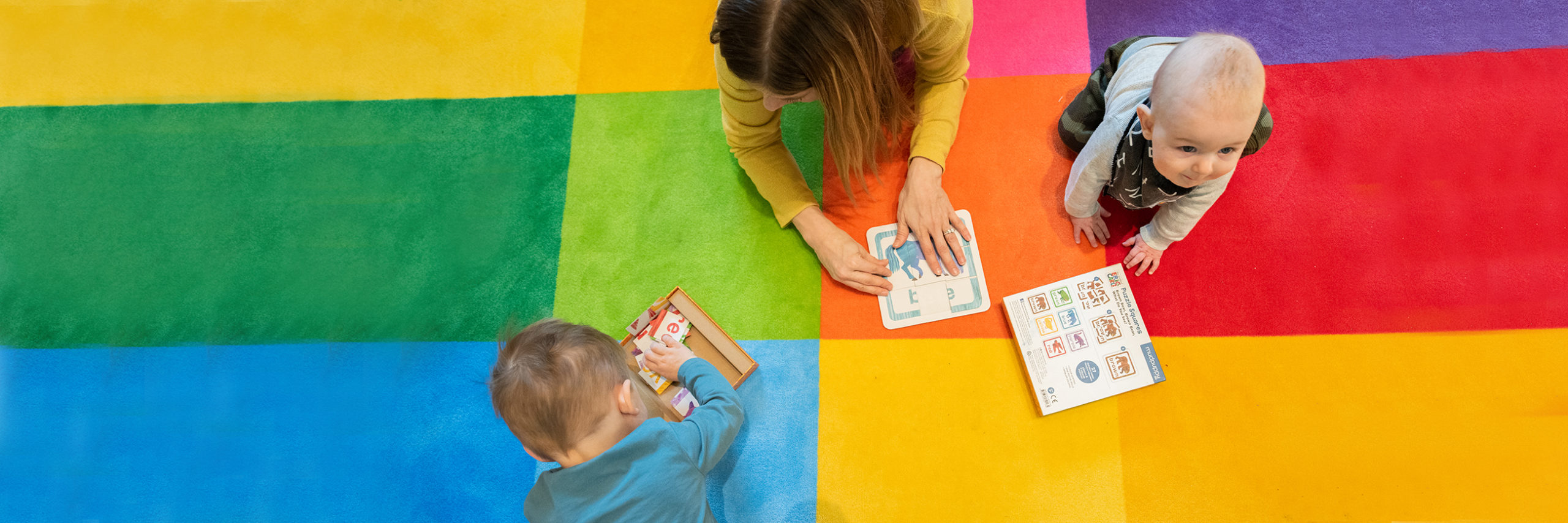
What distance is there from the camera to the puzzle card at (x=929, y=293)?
178 cm

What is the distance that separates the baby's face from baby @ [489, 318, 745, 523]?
3.57ft

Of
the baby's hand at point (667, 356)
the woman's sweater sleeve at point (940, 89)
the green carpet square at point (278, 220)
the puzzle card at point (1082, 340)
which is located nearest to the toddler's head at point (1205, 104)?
the woman's sweater sleeve at point (940, 89)

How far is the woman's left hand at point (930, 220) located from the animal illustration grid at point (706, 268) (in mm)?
110

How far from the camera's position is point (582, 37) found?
2.11 meters

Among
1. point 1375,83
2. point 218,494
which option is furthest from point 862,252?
point 218,494

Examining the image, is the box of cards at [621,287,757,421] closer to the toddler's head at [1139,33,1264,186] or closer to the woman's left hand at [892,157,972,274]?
the woman's left hand at [892,157,972,274]

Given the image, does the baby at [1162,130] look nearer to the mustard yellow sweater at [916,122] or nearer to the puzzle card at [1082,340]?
the puzzle card at [1082,340]

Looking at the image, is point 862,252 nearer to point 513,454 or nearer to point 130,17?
point 513,454

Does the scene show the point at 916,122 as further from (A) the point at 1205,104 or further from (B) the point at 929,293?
(A) the point at 1205,104

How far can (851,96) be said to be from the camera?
123 cm

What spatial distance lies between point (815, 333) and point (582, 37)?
1.15 metres

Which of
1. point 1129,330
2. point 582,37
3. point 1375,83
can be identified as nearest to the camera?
point 1129,330

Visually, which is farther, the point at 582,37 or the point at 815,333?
the point at 582,37

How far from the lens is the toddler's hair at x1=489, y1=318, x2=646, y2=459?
4.48 feet
